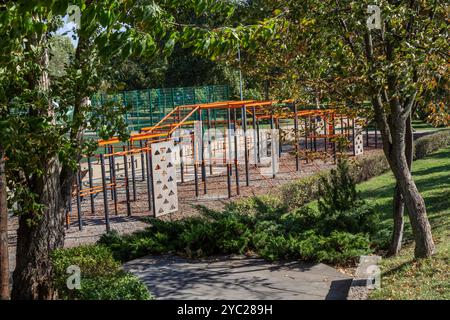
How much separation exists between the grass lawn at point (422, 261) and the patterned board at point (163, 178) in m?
5.30

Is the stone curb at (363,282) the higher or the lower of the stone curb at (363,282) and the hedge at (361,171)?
the lower

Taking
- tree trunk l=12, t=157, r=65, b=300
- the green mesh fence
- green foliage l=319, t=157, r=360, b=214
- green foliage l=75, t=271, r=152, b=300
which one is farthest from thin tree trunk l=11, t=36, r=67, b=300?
the green mesh fence

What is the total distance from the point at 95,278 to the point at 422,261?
461 centimetres

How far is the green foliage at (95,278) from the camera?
23.6 ft

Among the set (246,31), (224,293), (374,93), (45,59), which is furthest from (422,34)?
(45,59)

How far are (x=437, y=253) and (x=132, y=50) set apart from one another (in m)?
6.10

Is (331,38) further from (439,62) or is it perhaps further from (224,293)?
(224,293)

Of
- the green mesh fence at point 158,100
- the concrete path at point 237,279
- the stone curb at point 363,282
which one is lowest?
the concrete path at point 237,279

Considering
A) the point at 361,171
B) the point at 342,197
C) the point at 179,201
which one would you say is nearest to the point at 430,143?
the point at 361,171

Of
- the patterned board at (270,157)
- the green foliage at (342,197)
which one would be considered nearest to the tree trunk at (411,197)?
the green foliage at (342,197)

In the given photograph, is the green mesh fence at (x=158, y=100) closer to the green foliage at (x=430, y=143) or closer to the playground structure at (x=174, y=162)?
the playground structure at (x=174, y=162)

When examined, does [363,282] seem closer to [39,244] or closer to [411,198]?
[411,198]

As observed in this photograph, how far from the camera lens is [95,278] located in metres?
7.95

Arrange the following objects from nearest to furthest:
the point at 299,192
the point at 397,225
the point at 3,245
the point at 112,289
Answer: the point at 3,245 < the point at 112,289 < the point at 397,225 < the point at 299,192
